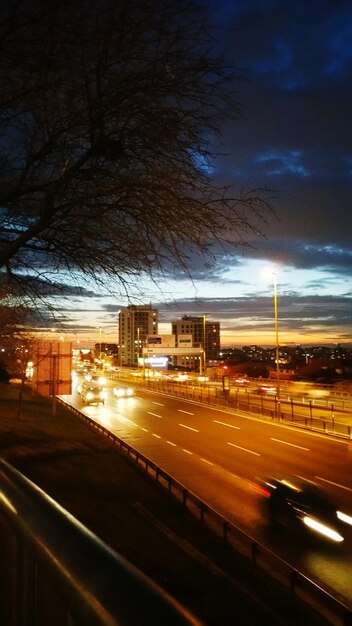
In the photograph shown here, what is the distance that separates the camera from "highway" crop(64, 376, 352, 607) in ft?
40.8

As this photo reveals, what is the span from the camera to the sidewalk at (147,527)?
8.58m

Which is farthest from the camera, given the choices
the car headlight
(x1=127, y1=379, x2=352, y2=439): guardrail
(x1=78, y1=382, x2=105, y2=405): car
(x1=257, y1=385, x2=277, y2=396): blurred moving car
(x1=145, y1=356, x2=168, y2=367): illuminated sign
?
(x1=145, y1=356, x2=168, y2=367): illuminated sign

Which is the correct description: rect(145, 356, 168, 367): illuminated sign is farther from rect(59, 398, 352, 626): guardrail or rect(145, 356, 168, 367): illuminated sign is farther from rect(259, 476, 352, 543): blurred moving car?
rect(259, 476, 352, 543): blurred moving car

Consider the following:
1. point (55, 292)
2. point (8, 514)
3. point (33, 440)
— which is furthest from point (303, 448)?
point (8, 514)

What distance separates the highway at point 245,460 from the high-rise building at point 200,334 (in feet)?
50.1

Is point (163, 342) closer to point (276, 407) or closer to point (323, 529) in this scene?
point (276, 407)

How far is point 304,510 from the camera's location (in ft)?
43.7

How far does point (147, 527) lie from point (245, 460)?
33.5 feet

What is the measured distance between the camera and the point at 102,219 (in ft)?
17.9

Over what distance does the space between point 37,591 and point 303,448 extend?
83.3ft

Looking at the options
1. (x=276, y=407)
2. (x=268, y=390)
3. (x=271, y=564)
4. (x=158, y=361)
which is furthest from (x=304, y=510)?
(x=158, y=361)

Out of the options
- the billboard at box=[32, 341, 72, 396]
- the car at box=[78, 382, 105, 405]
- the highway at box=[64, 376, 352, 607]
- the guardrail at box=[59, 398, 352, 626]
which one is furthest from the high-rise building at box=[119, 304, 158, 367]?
the car at box=[78, 382, 105, 405]

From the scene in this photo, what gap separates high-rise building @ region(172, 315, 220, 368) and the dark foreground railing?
47.8m

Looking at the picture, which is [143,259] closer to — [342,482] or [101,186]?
[101,186]
